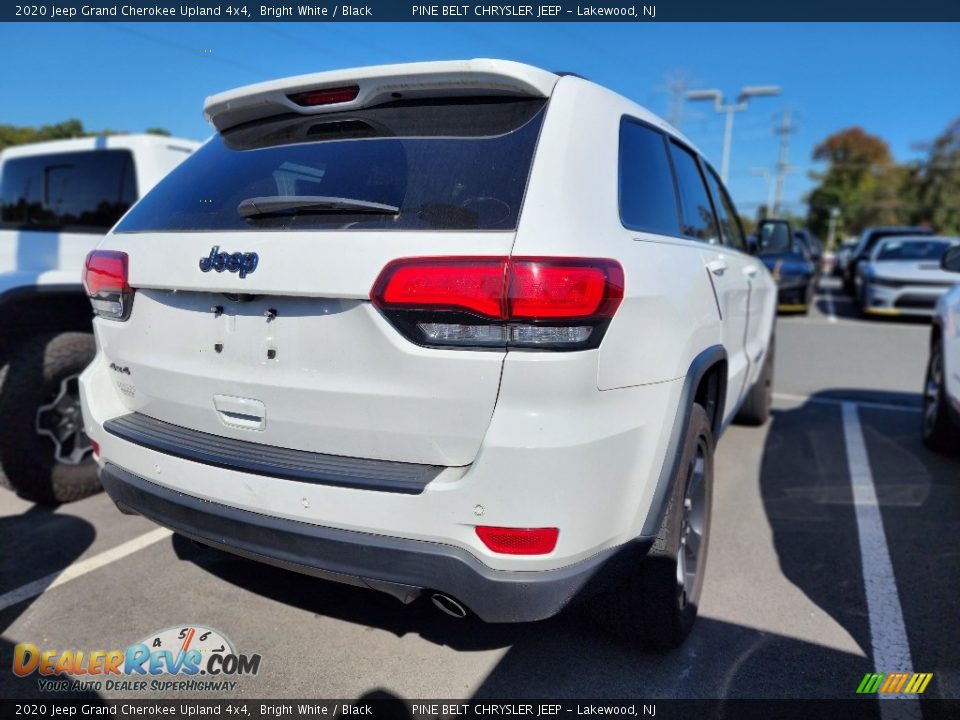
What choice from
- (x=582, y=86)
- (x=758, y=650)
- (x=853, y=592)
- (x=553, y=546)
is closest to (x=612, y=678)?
(x=758, y=650)

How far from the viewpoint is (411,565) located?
70.8 inches

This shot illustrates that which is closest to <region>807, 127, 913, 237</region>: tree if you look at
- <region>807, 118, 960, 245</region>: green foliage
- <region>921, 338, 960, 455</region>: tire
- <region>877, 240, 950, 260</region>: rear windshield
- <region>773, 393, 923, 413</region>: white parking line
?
<region>807, 118, 960, 245</region>: green foliage

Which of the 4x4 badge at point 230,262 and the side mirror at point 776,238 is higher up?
the side mirror at point 776,238

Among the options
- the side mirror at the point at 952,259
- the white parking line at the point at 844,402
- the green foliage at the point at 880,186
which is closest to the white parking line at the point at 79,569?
the side mirror at the point at 952,259

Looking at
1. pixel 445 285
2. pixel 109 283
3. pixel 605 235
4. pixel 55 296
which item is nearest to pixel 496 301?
pixel 445 285

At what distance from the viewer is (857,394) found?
22.2 feet

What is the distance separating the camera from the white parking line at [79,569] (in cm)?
278

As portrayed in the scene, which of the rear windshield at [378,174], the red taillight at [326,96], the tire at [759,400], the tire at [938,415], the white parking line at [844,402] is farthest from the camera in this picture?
the white parking line at [844,402]

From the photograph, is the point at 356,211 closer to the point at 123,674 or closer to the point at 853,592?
the point at 123,674

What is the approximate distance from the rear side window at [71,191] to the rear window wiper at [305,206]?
2544 mm

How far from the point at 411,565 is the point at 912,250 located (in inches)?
563

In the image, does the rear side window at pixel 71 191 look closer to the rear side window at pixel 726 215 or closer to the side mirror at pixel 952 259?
the rear side window at pixel 726 215

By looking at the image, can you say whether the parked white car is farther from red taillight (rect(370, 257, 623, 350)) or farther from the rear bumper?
red taillight (rect(370, 257, 623, 350))

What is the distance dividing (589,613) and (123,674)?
1.59 m
